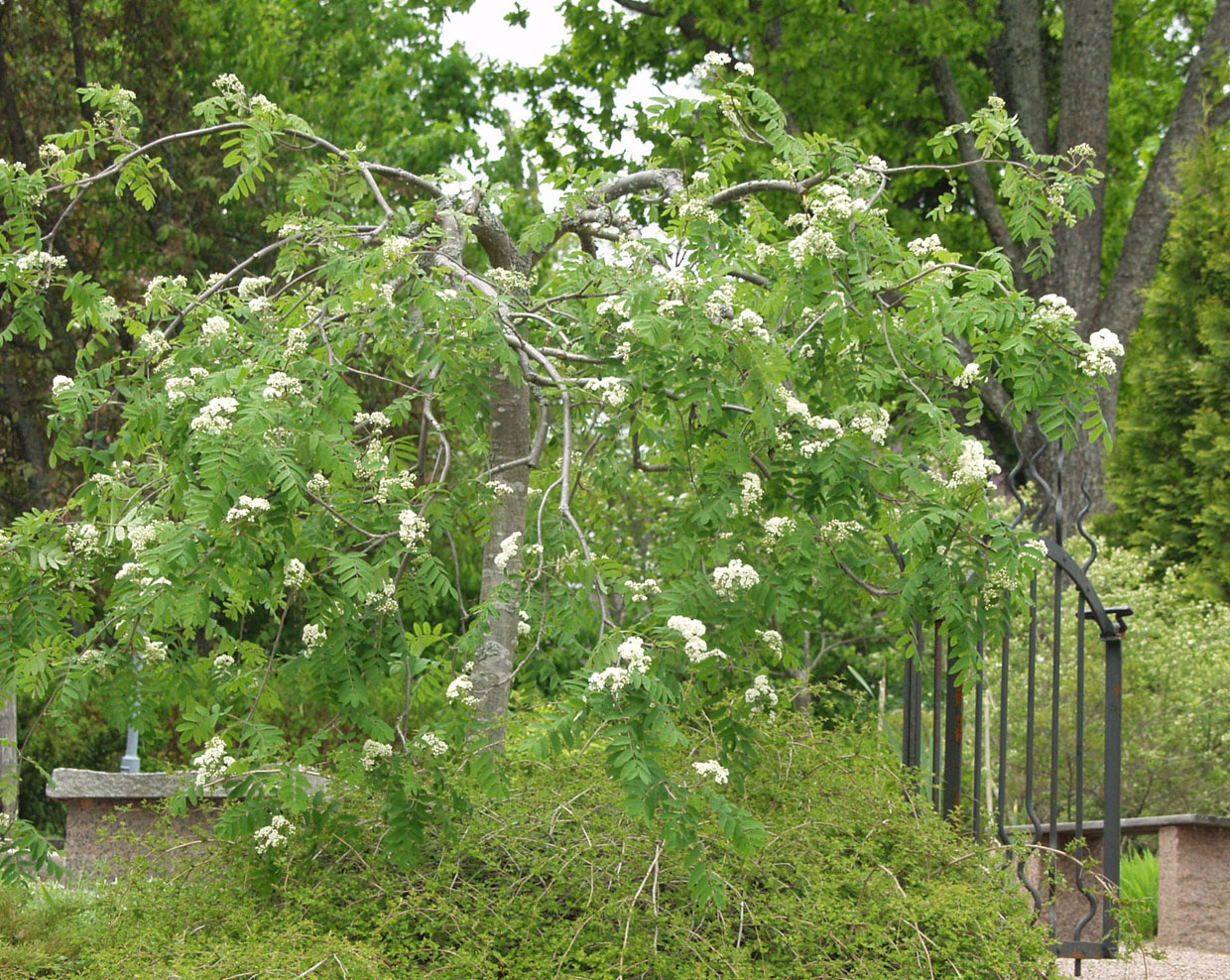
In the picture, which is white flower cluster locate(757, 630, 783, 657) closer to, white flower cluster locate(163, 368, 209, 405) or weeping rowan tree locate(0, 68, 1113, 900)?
weeping rowan tree locate(0, 68, 1113, 900)

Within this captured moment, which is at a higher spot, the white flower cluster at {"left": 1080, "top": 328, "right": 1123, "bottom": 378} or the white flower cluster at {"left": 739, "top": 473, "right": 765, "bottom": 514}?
the white flower cluster at {"left": 1080, "top": 328, "right": 1123, "bottom": 378}

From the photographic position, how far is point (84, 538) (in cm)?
→ 388

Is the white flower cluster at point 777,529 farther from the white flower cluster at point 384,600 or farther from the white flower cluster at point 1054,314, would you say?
the white flower cluster at point 384,600

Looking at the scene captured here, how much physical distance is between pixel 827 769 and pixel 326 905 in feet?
6.17

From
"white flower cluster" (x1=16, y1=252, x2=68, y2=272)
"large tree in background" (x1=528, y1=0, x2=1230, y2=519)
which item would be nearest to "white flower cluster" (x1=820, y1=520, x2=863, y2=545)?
"white flower cluster" (x1=16, y1=252, x2=68, y2=272)

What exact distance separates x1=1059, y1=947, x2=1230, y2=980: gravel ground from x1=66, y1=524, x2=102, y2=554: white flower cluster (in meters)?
3.95

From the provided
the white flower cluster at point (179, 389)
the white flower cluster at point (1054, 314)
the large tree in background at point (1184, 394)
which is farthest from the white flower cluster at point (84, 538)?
the large tree in background at point (1184, 394)

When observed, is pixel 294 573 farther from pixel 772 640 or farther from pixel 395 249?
pixel 772 640

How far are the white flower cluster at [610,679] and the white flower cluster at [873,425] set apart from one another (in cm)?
119

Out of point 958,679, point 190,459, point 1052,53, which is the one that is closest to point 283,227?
point 190,459

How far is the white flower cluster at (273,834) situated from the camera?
12.5 feet

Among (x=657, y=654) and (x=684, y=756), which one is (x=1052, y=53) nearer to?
(x=684, y=756)

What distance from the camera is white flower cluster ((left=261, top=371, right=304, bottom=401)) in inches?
131

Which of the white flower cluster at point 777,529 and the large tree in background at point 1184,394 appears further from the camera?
the large tree in background at point 1184,394
